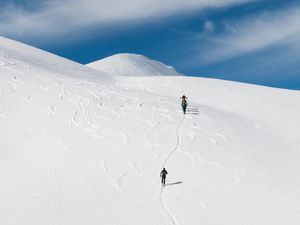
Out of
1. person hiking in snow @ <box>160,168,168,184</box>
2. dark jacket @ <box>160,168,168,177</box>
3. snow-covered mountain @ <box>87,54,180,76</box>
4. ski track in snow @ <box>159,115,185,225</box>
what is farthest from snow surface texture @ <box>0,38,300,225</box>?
snow-covered mountain @ <box>87,54,180,76</box>

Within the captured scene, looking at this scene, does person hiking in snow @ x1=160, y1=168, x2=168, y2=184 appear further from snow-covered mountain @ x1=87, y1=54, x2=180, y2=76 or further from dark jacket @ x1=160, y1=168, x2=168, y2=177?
snow-covered mountain @ x1=87, y1=54, x2=180, y2=76

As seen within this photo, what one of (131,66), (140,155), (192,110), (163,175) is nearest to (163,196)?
(163,175)

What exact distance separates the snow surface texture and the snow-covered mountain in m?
87.8

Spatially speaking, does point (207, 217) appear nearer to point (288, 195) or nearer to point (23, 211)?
point (288, 195)

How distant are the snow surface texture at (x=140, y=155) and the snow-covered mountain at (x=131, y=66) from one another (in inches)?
3459

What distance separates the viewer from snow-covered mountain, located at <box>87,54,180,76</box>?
422 ft

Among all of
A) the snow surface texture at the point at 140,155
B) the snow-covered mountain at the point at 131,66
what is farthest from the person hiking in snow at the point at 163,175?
the snow-covered mountain at the point at 131,66

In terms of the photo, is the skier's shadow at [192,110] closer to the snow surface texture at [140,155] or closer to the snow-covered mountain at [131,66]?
the snow surface texture at [140,155]

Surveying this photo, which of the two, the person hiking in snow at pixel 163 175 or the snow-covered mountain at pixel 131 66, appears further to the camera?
the snow-covered mountain at pixel 131 66

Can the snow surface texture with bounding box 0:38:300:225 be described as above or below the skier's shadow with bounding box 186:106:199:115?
below

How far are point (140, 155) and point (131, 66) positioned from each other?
376 feet

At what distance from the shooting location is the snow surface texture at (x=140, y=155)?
57.7ft

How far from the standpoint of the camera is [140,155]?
23.4 m

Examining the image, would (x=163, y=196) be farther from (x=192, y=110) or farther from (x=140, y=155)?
(x=192, y=110)
